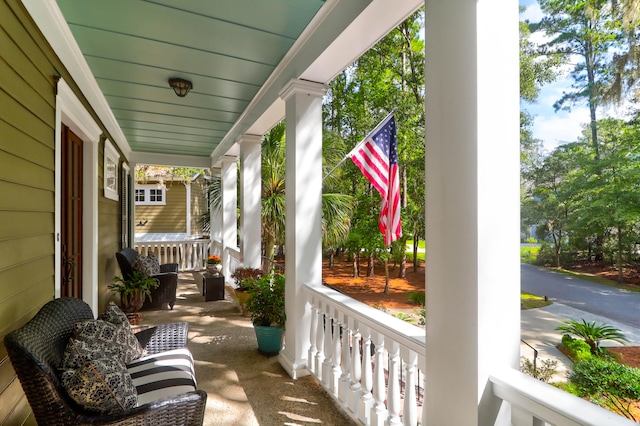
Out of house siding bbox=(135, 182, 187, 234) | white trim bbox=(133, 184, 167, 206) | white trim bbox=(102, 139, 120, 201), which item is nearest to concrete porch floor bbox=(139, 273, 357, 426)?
white trim bbox=(102, 139, 120, 201)

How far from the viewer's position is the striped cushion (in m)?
1.71

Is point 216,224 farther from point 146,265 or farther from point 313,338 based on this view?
point 313,338

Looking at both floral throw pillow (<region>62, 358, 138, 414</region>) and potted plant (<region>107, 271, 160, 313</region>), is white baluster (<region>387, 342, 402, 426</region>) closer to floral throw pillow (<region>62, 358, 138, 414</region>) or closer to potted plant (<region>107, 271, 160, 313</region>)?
floral throw pillow (<region>62, 358, 138, 414</region>)

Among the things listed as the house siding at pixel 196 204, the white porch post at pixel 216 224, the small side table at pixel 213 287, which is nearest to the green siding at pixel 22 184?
the small side table at pixel 213 287

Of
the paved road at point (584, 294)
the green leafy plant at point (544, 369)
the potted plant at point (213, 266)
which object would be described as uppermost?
the paved road at point (584, 294)

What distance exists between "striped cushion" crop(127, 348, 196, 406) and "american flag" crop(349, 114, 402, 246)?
1.37 m

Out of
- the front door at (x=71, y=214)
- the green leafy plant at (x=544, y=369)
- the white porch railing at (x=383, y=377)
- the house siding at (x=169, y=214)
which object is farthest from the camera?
→ the house siding at (x=169, y=214)

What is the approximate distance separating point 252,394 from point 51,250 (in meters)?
1.66

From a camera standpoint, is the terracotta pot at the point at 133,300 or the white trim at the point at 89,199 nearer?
the white trim at the point at 89,199

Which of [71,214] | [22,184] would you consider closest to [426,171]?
[22,184]

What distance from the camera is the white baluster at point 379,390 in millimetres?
1901

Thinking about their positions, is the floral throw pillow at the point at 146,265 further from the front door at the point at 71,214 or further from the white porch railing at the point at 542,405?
the white porch railing at the point at 542,405

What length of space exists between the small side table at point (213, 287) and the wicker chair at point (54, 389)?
11.9 ft

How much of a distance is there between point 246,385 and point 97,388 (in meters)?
1.45
